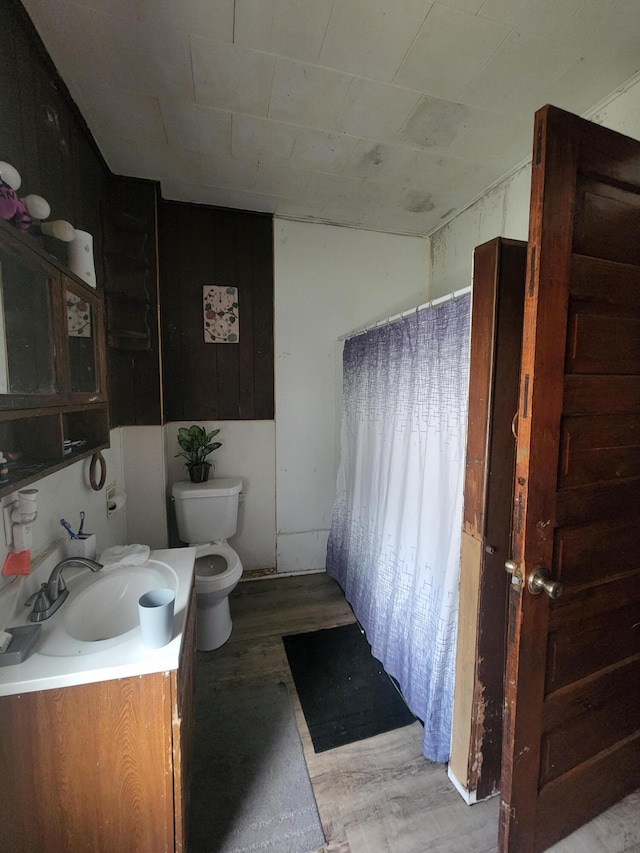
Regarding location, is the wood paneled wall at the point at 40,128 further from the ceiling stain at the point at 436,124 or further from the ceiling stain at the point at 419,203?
the ceiling stain at the point at 419,203

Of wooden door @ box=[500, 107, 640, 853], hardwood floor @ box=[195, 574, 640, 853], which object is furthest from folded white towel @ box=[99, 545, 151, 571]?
wooden door @ box=[500, 107, 640, 853]

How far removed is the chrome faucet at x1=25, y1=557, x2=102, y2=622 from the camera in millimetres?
964

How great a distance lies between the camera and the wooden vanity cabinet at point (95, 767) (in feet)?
2.52

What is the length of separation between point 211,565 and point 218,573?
110 millimetres

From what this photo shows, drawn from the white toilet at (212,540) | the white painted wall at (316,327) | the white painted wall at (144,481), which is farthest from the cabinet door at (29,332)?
the white painted wall at (316,327)

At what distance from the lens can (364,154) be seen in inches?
64.5

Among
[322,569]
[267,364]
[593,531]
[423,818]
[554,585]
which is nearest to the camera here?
[554,585]

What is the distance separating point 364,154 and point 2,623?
7.28 ft

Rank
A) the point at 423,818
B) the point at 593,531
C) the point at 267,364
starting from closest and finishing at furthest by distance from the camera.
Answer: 1. the point at 593,531
2. the point at 423,818
3. the point at 267,364

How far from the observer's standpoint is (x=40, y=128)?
3.77ft

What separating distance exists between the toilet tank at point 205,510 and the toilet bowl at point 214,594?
0.40 feet

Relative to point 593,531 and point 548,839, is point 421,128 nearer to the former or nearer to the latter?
point 593,531

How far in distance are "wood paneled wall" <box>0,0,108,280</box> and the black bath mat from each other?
1977 mm

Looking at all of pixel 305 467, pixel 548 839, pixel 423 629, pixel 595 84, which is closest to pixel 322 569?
pixel 305 467
